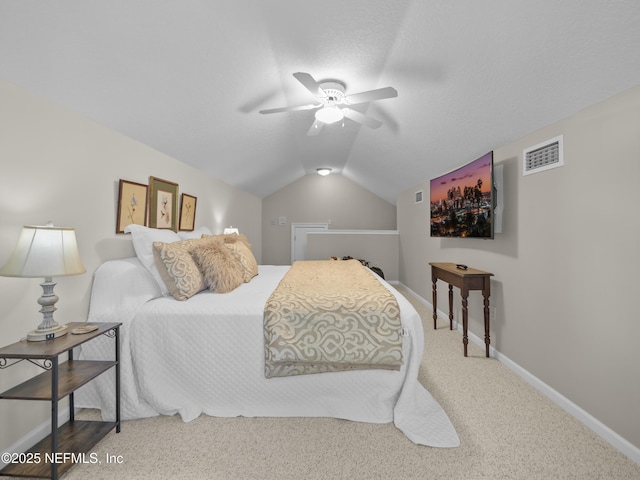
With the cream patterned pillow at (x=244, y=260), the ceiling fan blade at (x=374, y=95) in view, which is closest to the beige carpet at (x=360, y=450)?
the cream patterned pillow at (x=244, y=260)

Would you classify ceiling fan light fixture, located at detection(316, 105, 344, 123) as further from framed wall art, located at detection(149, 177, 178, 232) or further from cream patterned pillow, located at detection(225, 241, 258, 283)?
framed wall art, located at detection(149, 177, 178, 232)

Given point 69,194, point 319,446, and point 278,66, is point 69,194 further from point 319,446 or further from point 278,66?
point 319,446

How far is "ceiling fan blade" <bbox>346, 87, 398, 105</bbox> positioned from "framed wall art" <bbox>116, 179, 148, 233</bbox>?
73.1 inches

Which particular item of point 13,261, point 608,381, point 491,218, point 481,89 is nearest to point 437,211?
point 491,218

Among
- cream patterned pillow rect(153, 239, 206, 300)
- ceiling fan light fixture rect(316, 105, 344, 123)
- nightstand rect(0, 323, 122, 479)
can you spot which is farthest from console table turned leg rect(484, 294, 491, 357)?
nightstand rect(0, 323, 122, 479)

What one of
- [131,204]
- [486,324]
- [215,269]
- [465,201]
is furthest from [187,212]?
[486,324]

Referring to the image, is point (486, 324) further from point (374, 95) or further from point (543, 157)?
point (374, 95)

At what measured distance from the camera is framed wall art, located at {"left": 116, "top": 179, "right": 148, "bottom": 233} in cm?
227

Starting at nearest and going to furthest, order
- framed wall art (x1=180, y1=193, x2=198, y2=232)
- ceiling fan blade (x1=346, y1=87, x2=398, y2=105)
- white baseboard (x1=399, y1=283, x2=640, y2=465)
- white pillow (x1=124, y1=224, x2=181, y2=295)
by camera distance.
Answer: white baseboard (x1=399, y1=283, x2=640, y2=465) → ceiling fan blade (x1=346, y1=87, x2=398, y2=105) → white pillow (x1=124, y1=224, x2=181, y2=295) → framed wall art (x1=180, y1=193, x2=198, y2=232)

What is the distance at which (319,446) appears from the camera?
1576 mm

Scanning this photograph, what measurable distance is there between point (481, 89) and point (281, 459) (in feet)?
8.59

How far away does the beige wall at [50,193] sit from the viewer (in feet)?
4.88

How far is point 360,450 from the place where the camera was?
5.06ft

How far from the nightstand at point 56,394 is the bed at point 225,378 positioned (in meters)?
0.14
